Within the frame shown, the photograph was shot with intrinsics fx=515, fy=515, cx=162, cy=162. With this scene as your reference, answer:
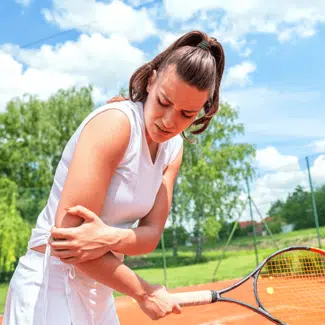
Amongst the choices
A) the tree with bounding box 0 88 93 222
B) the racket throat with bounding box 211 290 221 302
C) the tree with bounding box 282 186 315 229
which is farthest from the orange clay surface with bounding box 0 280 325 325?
the tree with bounding box 0 88 93 222

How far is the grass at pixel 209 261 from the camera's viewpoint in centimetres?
951

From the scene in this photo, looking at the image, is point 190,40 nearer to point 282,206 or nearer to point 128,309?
point 128,309

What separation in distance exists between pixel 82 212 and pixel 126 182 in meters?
0.15

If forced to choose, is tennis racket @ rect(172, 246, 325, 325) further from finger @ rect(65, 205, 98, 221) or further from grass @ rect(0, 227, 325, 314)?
grass @ rect(0, 227, 325, 314)

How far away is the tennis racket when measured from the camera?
5.87ft

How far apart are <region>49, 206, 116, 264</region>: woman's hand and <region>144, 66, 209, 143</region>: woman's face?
26cm

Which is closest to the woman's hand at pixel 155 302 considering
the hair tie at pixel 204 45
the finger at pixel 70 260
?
the finger at pixel 70 260

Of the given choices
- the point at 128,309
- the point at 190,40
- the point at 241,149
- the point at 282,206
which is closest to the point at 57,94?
the point at 241,149

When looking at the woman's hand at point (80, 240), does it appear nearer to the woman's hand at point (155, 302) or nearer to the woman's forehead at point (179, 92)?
the woman's hand at point (155, 302)

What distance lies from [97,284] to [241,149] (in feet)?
57.5

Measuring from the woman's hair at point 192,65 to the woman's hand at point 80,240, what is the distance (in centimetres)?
37

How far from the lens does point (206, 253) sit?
11117mm

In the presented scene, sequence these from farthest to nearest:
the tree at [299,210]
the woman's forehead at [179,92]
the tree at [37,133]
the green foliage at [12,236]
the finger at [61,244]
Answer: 1. the tree at [37,133]
2. the green foliage at [12,236]
3. the tree at [299,210]
4. the woman's forehead at [179,92]
5. the finger at [61,244]

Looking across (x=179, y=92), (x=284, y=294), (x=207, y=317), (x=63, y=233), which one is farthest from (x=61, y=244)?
(x=207, y=317)
